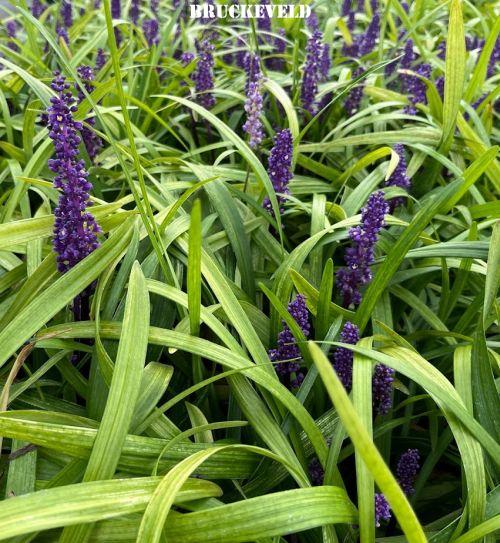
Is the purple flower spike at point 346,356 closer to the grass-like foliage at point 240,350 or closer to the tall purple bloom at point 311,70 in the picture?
the grass-like foliage at point 240,350

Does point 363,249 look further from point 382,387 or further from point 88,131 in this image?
point 88,131

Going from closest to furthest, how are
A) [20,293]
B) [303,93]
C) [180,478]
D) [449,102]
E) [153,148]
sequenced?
[180,478], [20,293], [449,102], [153,148], [303,93]

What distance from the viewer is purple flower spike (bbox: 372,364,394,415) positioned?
1.92 m

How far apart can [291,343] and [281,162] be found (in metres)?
0.85

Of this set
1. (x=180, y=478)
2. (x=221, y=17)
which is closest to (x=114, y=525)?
(x=180, y=478)

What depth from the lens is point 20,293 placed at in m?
2.09

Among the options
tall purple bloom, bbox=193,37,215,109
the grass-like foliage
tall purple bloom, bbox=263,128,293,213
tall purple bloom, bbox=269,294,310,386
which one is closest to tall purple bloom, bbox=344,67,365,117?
the grass-like foliage

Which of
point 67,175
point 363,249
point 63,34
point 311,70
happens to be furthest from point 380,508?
point 63,34

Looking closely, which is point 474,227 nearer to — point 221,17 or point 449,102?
point 449,102

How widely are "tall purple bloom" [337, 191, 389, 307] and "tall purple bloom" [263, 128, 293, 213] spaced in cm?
43

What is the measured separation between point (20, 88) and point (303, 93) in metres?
1.71

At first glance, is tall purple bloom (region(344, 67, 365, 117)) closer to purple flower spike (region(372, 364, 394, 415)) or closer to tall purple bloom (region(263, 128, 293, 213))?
tall purple bloom (region(263, 128, 293, 213))

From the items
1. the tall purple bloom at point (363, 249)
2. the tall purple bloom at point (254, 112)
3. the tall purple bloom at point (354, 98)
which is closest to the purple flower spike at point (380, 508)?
the tall purple bloom at point (363, 249)

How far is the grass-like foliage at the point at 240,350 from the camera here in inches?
60.9
